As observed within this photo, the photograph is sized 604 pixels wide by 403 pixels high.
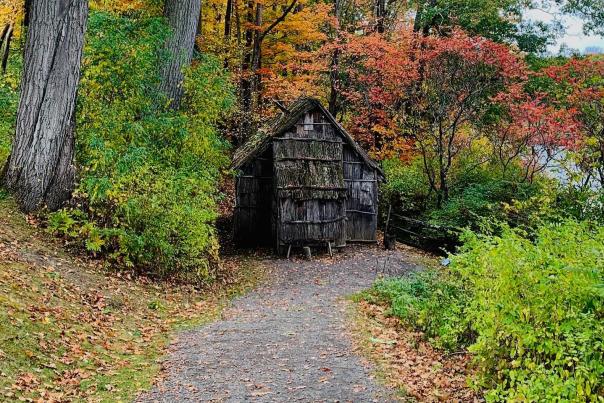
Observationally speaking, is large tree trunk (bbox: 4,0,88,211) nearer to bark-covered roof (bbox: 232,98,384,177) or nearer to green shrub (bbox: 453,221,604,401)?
bark-covered roof (bbox: 232,98,384,177)

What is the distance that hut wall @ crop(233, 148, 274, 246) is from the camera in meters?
19.5

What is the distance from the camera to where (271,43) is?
90.5 ft

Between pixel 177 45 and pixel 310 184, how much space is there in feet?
19.9

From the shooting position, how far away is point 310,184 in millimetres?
17922

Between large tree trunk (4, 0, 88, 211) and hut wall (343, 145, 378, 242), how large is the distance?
11.2m

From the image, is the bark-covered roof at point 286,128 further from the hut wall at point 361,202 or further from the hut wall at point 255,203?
the hut wall at point 361,202

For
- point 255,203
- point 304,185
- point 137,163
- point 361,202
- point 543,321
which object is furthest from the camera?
point 361,202

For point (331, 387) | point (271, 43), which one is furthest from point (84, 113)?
point (271, 43)

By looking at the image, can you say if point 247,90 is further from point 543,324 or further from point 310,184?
point 543,324

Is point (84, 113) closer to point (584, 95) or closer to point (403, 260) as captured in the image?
point (403, 260)

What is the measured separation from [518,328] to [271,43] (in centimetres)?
2490

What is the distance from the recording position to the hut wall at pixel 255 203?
63.9 feet

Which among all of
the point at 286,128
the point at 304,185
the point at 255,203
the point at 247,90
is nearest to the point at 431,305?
the point at 304,185

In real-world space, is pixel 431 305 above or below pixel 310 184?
below
